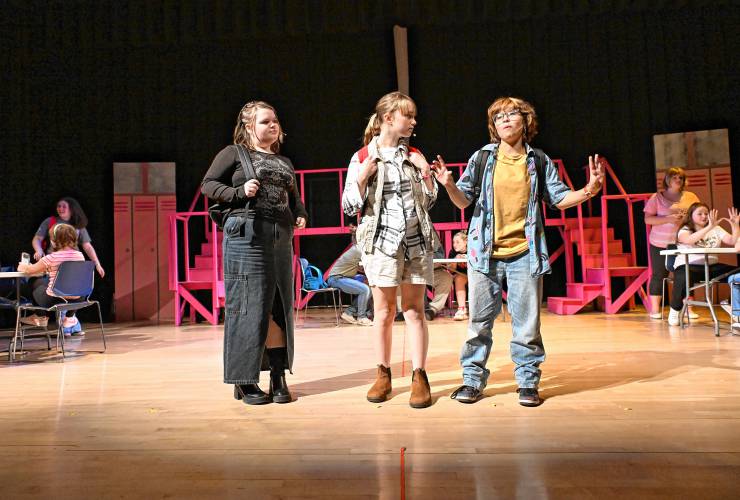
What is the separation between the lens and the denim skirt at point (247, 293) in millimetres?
2701

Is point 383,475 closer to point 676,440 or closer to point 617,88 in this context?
point 676,440

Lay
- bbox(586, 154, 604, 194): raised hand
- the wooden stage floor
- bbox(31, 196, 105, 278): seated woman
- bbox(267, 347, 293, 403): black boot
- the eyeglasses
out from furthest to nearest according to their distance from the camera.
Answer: bbox(31, 196, 105, 278): seated woman, bbox(267, 347, 293, 403): black boot, the eyeglasses, bbox(586, 154, 604, 194): raised hand, the wooden stage floor

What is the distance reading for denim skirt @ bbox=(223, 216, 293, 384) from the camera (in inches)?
106

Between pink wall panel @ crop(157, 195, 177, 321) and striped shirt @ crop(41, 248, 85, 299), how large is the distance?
10.8 ft

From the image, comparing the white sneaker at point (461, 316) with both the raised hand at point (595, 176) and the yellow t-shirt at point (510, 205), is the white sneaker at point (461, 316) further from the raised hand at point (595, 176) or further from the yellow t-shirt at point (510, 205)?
the raised hand at point (595, 176)

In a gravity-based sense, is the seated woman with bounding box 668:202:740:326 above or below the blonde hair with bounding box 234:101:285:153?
below

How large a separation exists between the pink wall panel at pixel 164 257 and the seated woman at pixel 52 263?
9.20 feet

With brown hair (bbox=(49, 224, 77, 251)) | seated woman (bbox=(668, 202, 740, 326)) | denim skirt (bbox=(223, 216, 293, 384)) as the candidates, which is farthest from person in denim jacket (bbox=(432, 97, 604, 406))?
brown hair (bbox=(49, 224, 77, 251))

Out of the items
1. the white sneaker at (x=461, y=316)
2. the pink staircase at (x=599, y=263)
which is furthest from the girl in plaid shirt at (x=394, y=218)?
the pink staircase at (x=599, y=263)

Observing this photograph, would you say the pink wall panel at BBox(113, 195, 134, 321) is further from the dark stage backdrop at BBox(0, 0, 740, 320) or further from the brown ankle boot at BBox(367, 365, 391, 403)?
the brown ankle boot at BBox(367, 365, 391, 403)

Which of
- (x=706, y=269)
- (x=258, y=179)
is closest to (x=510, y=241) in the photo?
(x=258, y=179)

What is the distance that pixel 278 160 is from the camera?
285 cm

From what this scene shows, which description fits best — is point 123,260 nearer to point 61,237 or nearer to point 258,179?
point 61,237

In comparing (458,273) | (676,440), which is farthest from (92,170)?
(676,440)
